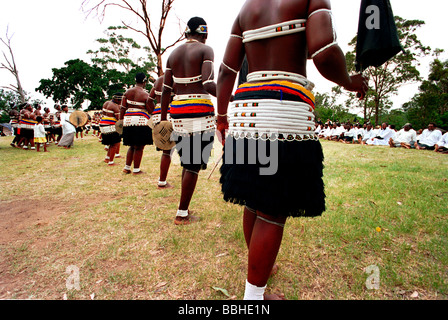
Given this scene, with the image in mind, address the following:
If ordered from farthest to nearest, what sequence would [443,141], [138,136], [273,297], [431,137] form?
[431,137], [443,141], [138,136], [273,297]

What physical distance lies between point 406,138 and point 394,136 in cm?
116

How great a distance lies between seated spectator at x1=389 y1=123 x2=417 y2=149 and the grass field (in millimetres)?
10729

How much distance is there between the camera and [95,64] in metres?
32.8

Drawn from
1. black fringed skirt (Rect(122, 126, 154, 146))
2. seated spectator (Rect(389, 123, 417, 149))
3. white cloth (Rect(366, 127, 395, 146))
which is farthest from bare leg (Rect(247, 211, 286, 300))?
white cloth (Rect(366, 127, 395, 146))

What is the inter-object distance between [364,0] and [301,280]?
6.45 ft

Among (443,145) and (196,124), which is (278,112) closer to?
(196,124)

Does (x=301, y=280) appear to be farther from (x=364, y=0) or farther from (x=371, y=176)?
(x=371, y=176)

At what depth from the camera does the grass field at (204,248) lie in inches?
67.1

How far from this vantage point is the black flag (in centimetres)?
130

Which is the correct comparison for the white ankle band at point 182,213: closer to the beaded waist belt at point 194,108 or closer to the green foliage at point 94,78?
the beaded waist belt at point 194,108

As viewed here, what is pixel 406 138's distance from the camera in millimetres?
12695

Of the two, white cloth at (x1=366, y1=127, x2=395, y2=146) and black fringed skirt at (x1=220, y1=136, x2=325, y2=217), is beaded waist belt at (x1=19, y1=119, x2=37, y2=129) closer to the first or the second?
black fringed skirt at (x1=220, y1=136, x2=325, y2=217)

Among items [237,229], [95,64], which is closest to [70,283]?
[237,229]

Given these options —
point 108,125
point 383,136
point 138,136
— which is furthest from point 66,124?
point 383,136
